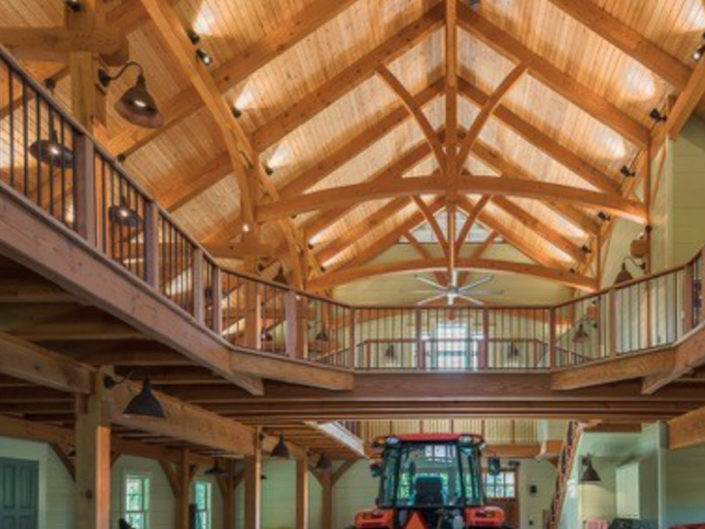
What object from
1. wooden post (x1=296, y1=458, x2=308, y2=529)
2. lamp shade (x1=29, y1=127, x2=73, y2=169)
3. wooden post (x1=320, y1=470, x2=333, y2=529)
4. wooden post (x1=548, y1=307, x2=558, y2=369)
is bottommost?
wooden post (x1=320, y1=470, x2=333, y2=529)

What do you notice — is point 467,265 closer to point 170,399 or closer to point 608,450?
point 608,450

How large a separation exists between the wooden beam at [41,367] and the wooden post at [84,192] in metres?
1.63

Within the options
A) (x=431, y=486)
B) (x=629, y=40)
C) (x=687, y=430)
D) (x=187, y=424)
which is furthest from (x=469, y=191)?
(x=431, y=486)

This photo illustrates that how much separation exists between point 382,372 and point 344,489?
1608 cm

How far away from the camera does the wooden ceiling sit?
14.5 m

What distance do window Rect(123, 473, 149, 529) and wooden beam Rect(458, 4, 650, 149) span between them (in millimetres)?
10703

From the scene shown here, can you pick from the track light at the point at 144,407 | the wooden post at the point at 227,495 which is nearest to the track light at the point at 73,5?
the track light at the point at 144,407

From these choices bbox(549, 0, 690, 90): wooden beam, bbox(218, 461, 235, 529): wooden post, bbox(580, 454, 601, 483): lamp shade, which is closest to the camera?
bbox(549, 0, 690, 90): wooden beam

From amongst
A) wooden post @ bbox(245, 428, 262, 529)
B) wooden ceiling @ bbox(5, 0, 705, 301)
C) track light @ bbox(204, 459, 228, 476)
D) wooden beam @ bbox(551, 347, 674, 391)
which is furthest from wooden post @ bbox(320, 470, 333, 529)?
wooden beam @ bbox(551, 347, 674, 391)

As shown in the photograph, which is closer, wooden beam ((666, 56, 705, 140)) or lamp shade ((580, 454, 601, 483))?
wooden beam ((666, 56, 705, 140))

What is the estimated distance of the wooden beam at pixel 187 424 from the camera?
10.3 meters

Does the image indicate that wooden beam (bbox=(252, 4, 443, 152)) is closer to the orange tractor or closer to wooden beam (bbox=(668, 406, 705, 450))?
the orange tractor

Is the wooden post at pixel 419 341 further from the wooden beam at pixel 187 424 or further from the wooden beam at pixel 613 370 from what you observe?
the wooden beam at pixel 187 424

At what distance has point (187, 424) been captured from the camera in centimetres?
1350
